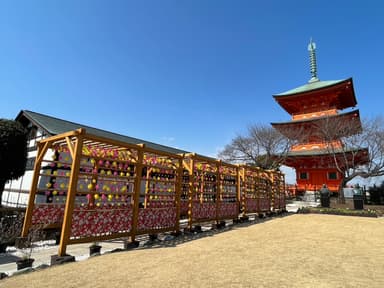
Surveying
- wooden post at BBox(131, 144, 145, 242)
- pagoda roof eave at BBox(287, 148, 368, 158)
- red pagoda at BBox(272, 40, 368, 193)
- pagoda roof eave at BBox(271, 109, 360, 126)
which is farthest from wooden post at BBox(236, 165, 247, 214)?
pagoda roof eave at BBox(271, 109, 360, 126)

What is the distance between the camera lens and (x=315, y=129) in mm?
19547

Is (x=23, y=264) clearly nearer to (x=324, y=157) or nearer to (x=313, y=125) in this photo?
(x=324, y=157)

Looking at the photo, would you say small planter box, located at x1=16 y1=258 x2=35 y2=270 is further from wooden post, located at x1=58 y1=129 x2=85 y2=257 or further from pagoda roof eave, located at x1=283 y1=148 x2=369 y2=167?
pagoda roof eave, located at x1=283 y1=148 x2=369 y2=167

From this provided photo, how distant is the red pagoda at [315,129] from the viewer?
59.2 ft

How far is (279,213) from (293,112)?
50.8ft

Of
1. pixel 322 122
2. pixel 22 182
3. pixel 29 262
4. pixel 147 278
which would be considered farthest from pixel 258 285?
pixel 322 122

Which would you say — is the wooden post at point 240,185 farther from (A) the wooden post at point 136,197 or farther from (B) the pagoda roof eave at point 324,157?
(B) the pagoda roof eave at point 324,157

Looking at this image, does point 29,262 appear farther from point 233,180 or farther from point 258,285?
point 233,180

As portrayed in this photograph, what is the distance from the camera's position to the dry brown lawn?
2.82 meters

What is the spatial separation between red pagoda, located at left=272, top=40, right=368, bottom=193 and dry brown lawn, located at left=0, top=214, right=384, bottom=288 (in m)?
14.8

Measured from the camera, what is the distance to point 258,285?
2719 mm

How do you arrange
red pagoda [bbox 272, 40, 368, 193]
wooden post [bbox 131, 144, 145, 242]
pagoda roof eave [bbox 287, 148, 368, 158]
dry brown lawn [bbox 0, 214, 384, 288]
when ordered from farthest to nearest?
red pagoda [bbox 272, 40, 368, 193] < pagoda roof eave [bbox 287, 148, 368, 158] < wooden post [bbox 131, 144, 145, 242] < dry brown lawn [bbox 0, 214, 384, 288]

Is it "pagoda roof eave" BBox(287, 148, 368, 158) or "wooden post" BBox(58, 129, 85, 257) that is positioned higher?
Result: "pagoda roof eave" BBox(287, 148, 368, 158)

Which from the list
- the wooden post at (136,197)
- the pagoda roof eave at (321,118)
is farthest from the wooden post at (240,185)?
the pagoda roof eave at (321,118)
